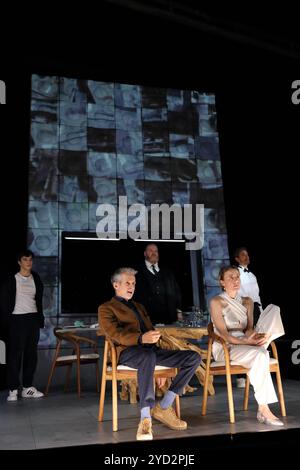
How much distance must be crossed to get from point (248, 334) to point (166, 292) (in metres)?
1.67

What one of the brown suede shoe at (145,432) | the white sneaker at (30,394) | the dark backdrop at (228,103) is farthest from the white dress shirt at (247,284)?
the brown suede shoe at (145,432)

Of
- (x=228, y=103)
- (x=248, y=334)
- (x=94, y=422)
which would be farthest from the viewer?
(x=228, y=103)

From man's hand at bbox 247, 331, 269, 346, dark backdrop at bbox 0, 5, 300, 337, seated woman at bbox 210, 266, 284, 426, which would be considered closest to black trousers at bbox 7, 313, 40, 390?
dark backdrop at bbox 0, 5, 300, 337

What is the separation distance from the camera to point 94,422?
11.6ft

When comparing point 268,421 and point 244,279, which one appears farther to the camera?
point 244,279

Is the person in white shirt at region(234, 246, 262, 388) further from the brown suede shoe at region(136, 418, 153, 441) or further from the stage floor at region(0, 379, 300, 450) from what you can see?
the brown suede shoe at region(136, 418, 153, 441)

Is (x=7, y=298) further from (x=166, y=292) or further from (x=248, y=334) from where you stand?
(x=248, y=334)

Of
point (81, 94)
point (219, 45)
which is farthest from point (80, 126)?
point (219, 45)

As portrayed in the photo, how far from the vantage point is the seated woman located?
3287 mm

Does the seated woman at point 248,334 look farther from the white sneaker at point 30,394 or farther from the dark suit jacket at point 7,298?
the dark suit jacket at point 7,298

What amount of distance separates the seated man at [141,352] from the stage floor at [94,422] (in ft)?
0.64

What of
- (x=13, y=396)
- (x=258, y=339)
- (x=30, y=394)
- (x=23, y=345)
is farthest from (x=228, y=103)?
(x=13, y=396)

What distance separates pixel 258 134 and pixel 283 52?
1.13 metres

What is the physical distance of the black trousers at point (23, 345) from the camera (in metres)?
5.23
